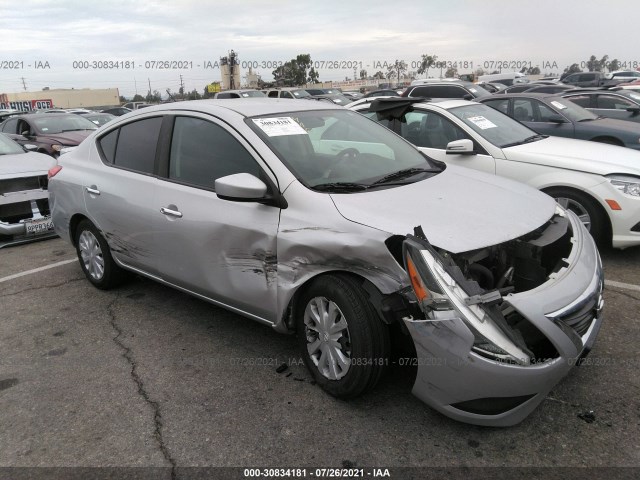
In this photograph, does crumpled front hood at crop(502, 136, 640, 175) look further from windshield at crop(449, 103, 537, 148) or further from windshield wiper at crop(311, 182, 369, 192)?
windshield wiper at crop(311, 182, 369, 192)

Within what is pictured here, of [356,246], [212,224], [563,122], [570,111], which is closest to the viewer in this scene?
[356,246]

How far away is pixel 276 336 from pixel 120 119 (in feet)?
7.69

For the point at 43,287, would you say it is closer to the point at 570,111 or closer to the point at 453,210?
the point at 453,210

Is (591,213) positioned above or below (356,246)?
below

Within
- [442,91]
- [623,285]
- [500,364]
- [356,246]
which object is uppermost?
[442,91]

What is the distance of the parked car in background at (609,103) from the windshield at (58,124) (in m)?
10.7

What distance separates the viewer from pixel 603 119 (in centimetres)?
838

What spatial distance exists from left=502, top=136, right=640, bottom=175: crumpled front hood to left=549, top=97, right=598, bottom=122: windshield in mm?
2481

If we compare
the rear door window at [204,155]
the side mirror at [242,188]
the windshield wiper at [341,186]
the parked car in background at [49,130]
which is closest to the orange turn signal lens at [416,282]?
the windshield wiper at [341,186]

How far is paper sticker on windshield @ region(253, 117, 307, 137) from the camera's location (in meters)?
3.29

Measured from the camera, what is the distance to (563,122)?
7754 mm

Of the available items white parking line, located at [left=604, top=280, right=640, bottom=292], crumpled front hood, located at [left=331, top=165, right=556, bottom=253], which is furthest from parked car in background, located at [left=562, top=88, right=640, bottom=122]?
crumpled front hood, located at [left=331, top=165, right=556, bottom=253]

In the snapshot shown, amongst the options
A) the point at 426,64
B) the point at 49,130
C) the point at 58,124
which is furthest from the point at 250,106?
the point at 426,64

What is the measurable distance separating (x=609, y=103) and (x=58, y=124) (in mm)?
12133
